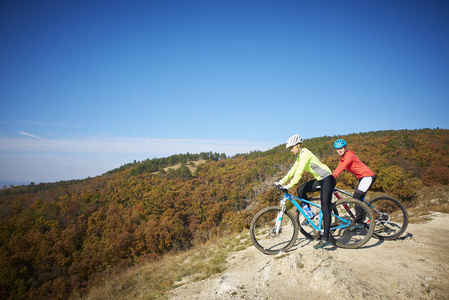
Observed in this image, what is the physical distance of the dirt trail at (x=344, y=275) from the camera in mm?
3164

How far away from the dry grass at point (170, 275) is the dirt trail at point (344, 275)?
550 mm

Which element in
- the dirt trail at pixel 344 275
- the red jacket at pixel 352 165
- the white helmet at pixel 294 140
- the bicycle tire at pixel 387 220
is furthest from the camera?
the bicycle tire at pixel 387 220

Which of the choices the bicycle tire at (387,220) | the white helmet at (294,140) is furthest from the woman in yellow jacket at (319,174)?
the bicycle tire at (387,220)

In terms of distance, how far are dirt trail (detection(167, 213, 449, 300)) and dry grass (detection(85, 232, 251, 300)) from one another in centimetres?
55

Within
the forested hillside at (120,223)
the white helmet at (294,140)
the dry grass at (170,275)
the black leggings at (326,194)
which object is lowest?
the forested hillside at (120,223)

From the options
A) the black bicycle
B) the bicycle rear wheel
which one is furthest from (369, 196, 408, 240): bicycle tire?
the bicycle rear wheel

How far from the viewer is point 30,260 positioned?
44.2m

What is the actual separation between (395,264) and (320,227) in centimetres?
146

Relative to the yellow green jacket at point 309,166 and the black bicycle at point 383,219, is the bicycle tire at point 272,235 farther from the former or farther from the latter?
the yellow green jacket at point 309,166

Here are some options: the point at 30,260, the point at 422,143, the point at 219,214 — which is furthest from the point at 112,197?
the point at 422,143

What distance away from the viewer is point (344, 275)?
340cm

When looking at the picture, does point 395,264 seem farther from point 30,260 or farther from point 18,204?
point 18,204

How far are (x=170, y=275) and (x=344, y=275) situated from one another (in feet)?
15.1

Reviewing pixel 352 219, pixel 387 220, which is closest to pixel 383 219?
pixel 387 220
